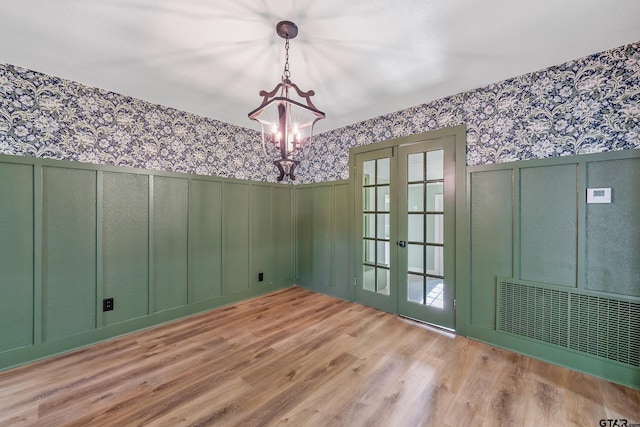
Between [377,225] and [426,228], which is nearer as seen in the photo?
[426,228]

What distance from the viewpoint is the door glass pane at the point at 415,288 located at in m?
3.13

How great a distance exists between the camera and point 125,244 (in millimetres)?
2838

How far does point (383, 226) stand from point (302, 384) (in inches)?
83.5

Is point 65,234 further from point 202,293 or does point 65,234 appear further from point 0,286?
point 202,293

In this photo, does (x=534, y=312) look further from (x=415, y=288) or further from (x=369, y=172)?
(x=369, y=172)

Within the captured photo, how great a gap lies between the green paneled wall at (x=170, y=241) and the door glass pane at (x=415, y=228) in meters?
2.81

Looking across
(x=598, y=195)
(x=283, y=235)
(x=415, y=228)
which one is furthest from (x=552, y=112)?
(x=283, y=235)

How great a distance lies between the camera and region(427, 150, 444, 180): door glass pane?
3.00 m

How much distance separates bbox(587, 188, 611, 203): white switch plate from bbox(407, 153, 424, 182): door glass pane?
142 cm

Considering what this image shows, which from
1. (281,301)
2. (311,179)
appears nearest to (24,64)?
(311,179)

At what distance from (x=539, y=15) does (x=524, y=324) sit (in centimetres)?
253

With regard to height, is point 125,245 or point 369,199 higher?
point 369,199

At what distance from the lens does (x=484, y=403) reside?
1824 mm

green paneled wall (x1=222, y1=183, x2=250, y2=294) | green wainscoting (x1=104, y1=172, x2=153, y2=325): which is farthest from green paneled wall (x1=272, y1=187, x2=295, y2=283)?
green wainscoting (x1=104, y1=172, x2=153, y2=325)
